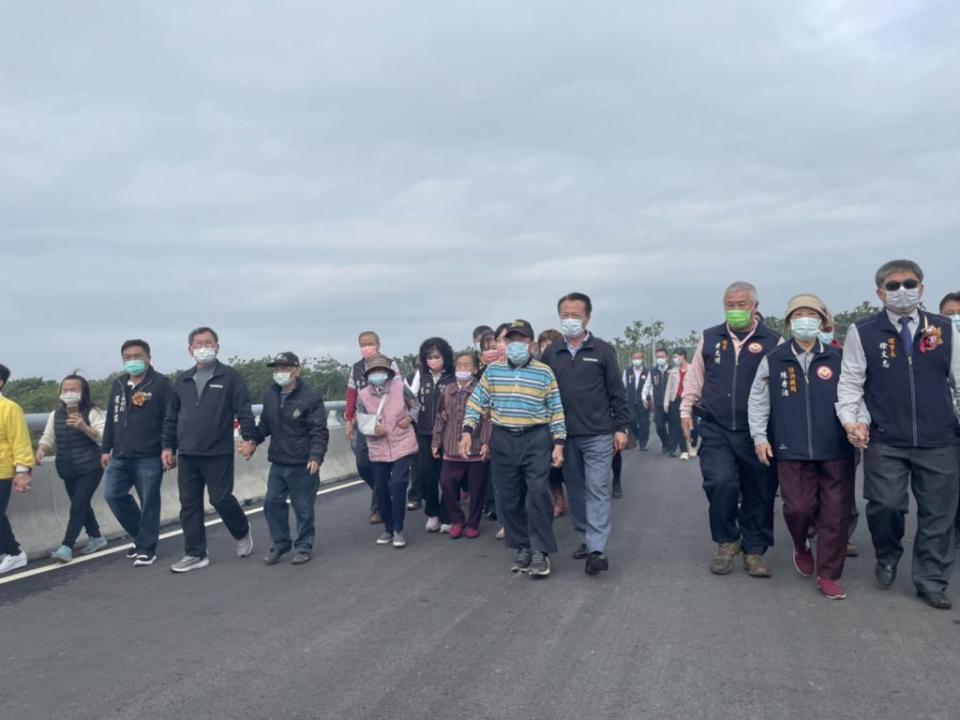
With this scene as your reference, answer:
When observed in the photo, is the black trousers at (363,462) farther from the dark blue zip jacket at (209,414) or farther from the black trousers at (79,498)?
the black trousers at (79,498)

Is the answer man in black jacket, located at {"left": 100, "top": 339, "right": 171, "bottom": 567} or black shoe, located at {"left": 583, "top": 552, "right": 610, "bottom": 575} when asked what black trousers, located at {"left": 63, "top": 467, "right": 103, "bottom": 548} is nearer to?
man in black jacket, located at {"left": 100, "top": 339, "right": 171, "bottom": 567}

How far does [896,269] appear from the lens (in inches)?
219

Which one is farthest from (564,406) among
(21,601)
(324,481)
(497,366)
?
(324,481)

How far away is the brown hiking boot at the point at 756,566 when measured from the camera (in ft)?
20.2

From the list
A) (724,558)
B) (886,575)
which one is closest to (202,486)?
(724,558)

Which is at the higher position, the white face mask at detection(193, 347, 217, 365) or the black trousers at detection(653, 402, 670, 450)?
the white face mask at detection(193, 347, 217, 365)

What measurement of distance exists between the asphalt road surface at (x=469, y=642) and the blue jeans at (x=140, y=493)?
0.32 m

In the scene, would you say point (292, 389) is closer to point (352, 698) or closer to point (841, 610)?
point (352, 698)

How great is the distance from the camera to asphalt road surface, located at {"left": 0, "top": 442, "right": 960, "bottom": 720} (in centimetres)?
392

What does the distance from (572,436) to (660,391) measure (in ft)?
29.8

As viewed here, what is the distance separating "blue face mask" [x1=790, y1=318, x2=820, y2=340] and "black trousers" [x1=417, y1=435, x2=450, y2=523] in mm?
4104

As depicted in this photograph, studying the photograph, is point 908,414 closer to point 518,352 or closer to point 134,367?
point 518,352

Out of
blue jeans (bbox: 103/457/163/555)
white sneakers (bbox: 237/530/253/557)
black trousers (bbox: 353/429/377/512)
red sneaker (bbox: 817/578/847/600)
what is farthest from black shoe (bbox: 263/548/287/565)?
red sneaker (bbox: 817/578/847/600)

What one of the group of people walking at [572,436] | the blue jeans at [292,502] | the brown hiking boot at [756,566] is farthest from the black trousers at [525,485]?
the blue jeans at [292,502]
